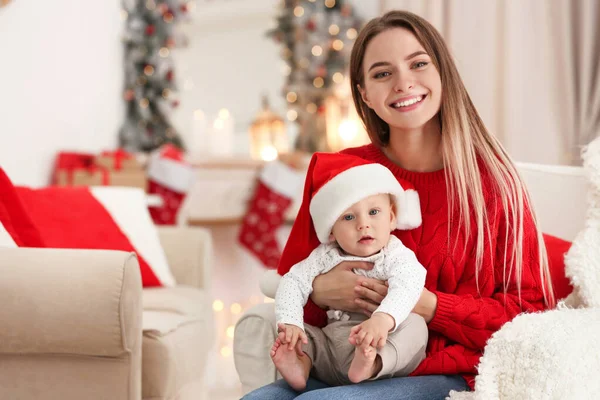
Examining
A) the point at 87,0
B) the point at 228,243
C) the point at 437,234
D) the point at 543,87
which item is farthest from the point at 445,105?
the point at 228,243

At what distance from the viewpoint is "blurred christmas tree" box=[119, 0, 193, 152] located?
13.6 ft

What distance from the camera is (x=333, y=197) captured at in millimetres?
1371

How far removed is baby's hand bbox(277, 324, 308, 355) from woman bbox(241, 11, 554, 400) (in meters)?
0.10

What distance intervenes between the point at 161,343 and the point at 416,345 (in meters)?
0.83

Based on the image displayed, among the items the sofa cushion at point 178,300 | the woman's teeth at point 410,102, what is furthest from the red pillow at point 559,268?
the sofa cushion at point 178,300

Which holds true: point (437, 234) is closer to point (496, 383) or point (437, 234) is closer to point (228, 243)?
point (496, 383)

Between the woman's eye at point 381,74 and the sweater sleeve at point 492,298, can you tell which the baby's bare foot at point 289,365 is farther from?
the woman's eye at point 381,74

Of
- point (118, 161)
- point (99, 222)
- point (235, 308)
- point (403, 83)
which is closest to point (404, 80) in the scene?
point (403, 83)

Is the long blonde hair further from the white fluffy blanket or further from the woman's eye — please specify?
the white fluffy blanket

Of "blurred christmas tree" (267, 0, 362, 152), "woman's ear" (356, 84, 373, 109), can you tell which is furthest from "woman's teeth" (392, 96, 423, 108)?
"blurred christmas tree" (267, 0, 362, 152)

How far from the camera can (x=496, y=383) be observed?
1.17m

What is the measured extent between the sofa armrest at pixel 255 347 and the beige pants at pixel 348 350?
15cm

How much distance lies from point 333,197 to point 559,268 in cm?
58

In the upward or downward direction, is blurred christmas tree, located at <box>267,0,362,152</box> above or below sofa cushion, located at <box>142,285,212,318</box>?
above
